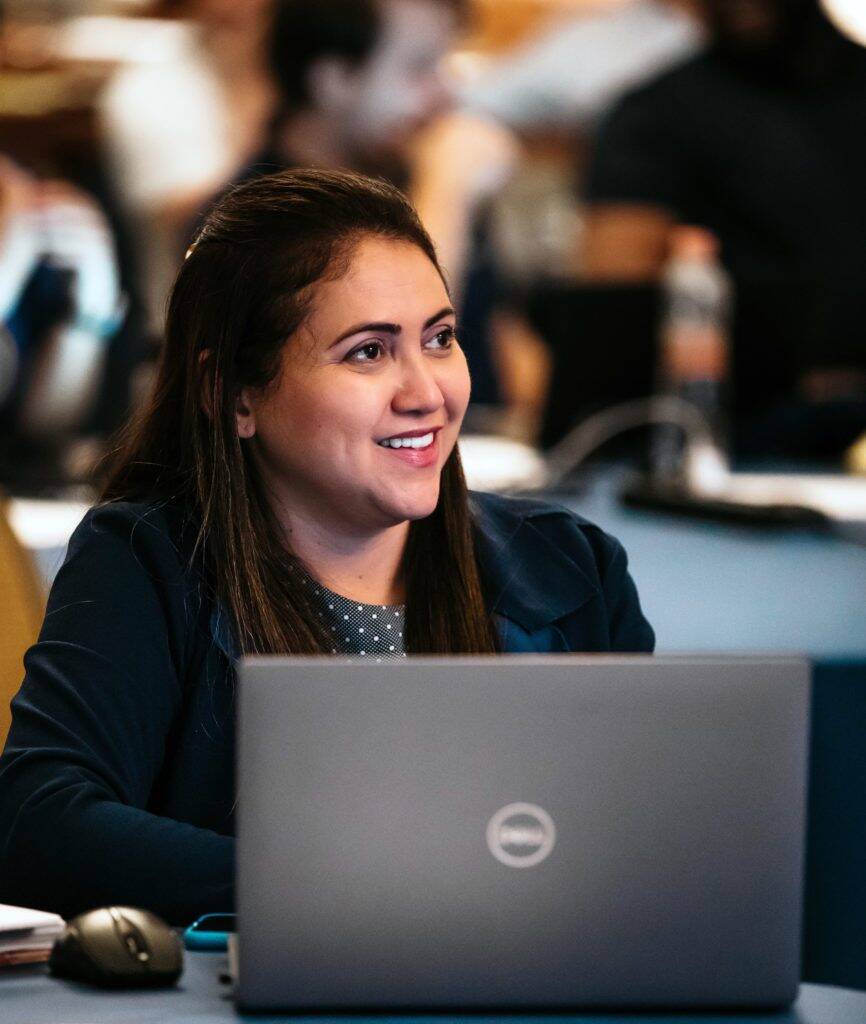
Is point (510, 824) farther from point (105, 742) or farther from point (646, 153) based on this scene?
point (646, 153)

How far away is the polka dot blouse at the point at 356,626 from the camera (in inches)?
56.4

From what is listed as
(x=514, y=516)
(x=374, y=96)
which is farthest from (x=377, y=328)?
(x=374, y=96)

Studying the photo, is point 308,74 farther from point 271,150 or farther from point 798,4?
point 798,4

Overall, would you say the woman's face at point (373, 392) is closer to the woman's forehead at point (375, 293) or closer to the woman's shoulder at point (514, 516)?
the woman's forehead at point (375, 293)

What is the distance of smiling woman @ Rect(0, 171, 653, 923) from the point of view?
135 centimetres

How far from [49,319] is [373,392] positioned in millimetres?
1535

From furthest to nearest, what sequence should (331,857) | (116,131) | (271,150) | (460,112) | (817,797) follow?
(460,112) < (116,131) < (271,150) < (817,797) < (331,857)

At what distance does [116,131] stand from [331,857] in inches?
190

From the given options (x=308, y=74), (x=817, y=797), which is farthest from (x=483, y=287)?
(x=817, y=797)

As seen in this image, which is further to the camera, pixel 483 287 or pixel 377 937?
pixel 483 287

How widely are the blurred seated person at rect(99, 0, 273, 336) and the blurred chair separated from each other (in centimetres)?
353

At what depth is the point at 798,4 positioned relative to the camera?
464 cm

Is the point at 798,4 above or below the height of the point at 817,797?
above

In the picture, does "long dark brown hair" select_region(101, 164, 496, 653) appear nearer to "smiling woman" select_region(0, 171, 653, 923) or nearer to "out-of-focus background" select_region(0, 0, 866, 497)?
"smiling woman" select_region(0, 171, 653, 923)
